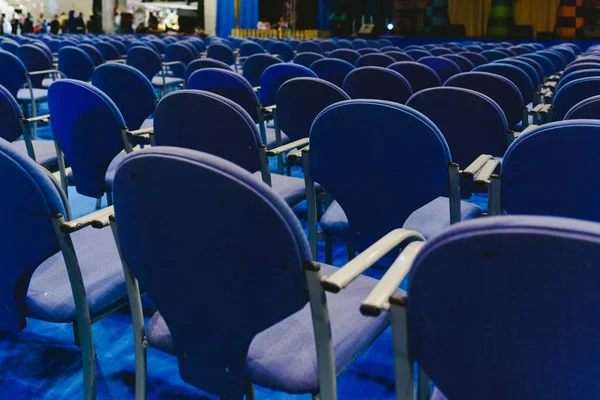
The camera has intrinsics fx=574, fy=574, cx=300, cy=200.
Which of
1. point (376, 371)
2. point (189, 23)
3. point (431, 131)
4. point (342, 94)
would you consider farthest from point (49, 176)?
point (189, 23)

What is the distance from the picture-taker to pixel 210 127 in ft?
7.70

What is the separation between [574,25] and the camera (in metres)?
17.4

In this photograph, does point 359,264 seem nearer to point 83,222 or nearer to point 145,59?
point 83,222

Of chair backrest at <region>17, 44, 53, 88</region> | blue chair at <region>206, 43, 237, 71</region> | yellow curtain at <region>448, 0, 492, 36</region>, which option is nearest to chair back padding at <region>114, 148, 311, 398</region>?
chair backrest at <region>17, 44, 53, 88</region>

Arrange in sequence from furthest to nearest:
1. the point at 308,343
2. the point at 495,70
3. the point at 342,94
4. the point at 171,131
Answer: the point at 495,70 → the point at 342,94 → the point at 171,131 → the point at 308,343

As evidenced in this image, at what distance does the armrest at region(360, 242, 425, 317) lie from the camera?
1028mm

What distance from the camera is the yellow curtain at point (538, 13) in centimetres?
1719

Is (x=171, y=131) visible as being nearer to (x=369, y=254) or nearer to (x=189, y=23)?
(x=369, y=254)

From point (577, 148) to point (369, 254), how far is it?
0.83 m

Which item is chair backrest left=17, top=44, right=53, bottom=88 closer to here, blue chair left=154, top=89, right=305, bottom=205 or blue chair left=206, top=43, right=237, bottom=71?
blue chair left=206, top=43, right=237, bottom=71

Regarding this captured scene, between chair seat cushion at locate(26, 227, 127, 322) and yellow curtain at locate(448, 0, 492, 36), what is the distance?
1793cm

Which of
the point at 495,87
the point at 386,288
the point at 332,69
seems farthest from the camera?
the point at 332,69

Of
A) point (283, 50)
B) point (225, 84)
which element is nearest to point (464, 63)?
point (225, 84)

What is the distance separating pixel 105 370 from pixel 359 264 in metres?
1.33
